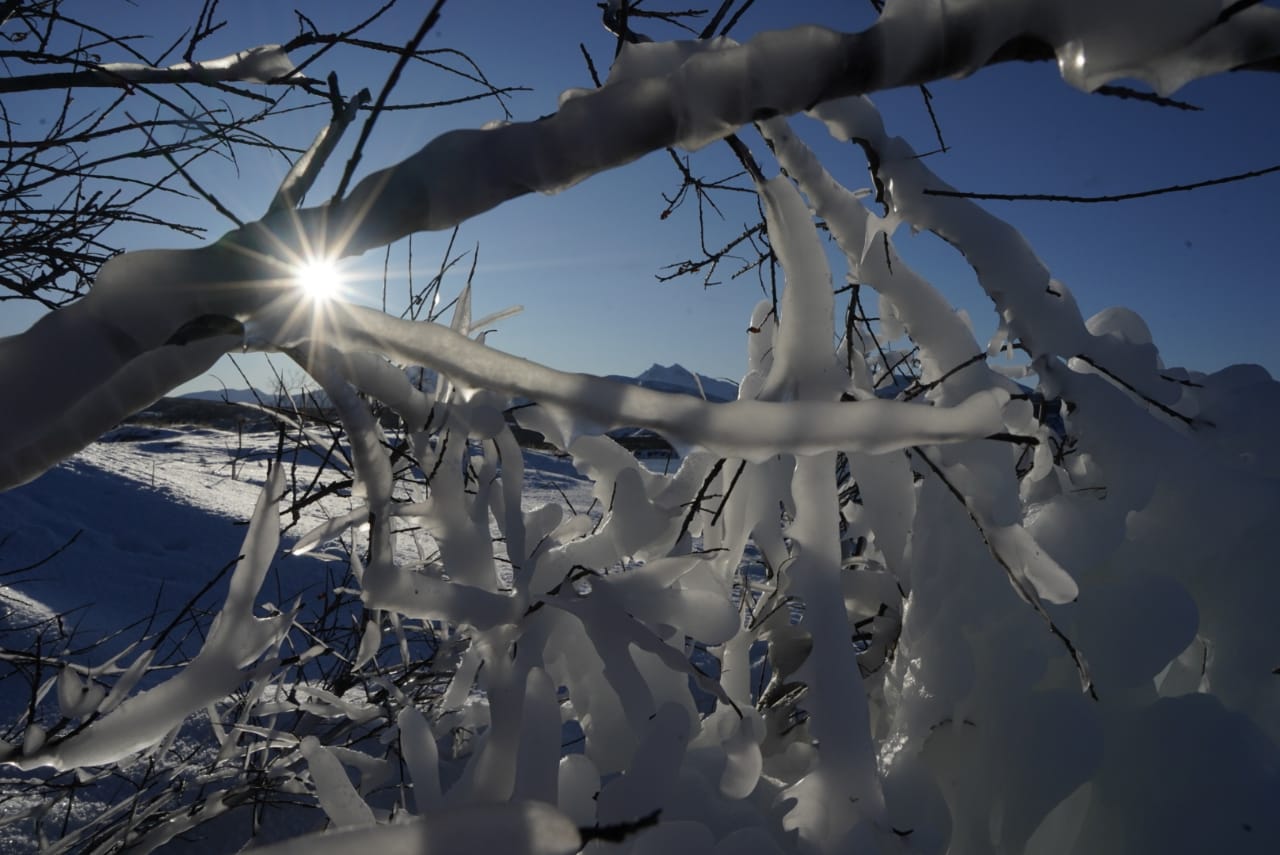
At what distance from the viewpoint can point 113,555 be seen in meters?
5.12

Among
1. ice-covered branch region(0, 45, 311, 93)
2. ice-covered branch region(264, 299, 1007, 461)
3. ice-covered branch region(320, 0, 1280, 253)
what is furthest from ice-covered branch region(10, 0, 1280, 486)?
ice-covered branch region(0, 45, 311, 93)

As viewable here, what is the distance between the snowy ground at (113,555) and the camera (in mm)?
3238

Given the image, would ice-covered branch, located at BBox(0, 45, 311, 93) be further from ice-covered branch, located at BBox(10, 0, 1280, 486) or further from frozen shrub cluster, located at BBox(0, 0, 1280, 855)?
ice-covered branch, located at BBox(10, 0, 1280, 486)

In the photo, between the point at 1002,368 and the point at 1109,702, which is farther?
the point at 1002,368

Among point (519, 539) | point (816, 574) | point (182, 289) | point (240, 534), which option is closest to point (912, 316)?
point (816, 574)

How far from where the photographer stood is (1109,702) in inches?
40.3

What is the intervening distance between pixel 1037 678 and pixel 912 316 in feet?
1.87

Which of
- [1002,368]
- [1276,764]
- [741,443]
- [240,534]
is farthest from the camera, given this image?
[240,534]

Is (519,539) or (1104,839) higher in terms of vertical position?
(519,539)

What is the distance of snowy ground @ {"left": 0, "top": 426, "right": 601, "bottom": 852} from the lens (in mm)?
3238

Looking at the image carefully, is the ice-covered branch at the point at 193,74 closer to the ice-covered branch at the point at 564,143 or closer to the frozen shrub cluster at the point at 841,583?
the frozen shrub cluster at the point at 841,583

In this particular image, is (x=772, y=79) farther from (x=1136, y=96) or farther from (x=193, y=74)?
(x=193, y=74)

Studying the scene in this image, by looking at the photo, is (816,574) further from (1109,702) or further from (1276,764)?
(1276,764)

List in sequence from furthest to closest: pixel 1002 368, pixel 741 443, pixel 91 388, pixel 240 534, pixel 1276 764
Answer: pixel 240 534, pixel 1002 368, pixel 1276 764, pixel 741 443, pixel 91 388
